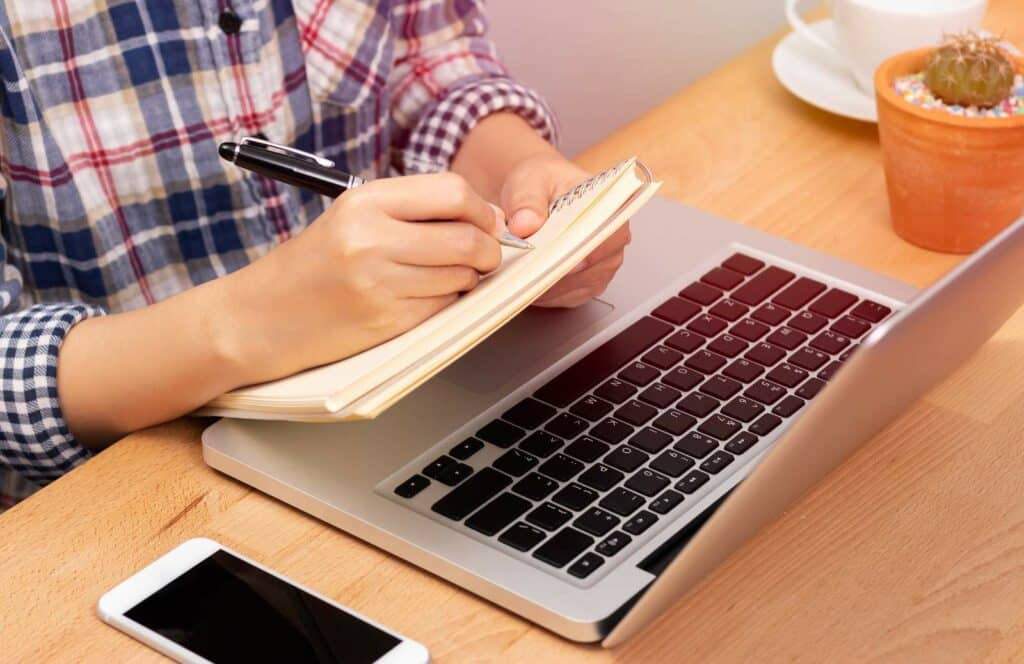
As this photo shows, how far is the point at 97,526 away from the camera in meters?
0.67

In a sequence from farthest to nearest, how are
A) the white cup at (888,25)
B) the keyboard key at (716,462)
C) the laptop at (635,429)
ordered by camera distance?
the white cup at (888,25), the keyboard key at (716,462), the laptop at (635,429)

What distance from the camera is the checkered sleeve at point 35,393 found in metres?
0.74

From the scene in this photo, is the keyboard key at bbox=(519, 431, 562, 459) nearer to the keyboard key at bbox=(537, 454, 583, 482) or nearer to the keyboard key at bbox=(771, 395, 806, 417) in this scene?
the keyboard key at bbox=(537, 454, 583, 482)

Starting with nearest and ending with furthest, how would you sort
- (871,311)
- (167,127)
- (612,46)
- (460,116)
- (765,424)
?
(765,424)
(871,311)
(167,127)
(460,116)
(612,46)

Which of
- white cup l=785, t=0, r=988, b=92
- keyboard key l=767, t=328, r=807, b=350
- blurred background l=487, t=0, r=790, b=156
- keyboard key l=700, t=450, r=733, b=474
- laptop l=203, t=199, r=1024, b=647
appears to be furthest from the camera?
blurred background l=487, t=0, r=790, b=156

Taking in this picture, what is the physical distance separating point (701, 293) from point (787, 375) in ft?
0.33

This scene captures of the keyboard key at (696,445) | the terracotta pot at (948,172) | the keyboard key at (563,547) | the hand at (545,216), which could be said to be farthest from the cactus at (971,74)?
the keyboard key at (563,547)

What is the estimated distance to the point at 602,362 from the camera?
0.75 meters

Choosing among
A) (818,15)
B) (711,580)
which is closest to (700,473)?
(711,580)

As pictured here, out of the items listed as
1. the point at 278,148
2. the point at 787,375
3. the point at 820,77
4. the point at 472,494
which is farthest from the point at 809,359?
the point at 820,77

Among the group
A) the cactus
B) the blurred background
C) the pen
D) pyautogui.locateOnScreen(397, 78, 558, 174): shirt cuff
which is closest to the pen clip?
the pen

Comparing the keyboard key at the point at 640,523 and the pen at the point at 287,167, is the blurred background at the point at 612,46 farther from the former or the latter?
the keyboard key at the point at 640,523

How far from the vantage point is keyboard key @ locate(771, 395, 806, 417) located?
0.70 m

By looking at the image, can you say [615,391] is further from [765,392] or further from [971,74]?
[971,74]
